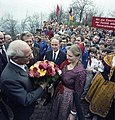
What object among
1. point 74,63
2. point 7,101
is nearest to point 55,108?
point 74,63

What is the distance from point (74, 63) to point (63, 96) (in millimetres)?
582

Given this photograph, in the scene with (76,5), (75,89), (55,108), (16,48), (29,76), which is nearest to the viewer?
(16,48)

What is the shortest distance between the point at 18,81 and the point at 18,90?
112 millimetres

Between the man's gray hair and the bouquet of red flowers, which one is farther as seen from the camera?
the bouquet of red flowers

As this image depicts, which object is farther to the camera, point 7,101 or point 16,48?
point 7,101

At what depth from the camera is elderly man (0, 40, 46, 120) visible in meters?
2.48

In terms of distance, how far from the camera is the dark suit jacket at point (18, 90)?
247 centimetres

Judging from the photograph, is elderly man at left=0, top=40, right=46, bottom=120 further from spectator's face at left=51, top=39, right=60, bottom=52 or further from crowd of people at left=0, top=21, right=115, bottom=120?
spectator's face at left=51, top=39, right=60, bottom=52

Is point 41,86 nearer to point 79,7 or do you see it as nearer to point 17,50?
point 17,50

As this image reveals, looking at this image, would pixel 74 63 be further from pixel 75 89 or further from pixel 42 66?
pixel 42 66

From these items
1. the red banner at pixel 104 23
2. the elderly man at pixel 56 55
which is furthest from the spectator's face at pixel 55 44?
the red banner at pixel 104 23

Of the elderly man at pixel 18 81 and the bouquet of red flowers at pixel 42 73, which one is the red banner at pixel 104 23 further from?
the elderly man at pixel 18 81

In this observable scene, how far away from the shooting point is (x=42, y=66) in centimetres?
279

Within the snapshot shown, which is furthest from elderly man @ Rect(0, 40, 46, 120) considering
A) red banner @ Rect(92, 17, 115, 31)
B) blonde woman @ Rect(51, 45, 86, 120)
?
red banner @ Rect(92, 17, 115, 31)
